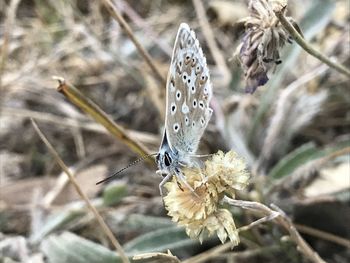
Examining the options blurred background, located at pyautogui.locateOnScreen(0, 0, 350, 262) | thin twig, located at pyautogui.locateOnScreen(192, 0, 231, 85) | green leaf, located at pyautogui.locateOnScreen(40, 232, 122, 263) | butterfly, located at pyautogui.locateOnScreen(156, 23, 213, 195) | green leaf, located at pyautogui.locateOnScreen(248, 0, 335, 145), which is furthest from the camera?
thin twig, located at pyautogui.locateOnScreen(192, 0, 231, 85)

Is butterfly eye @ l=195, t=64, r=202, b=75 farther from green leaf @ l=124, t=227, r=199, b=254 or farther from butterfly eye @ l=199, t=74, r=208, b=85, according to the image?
green leaf @ l=124, t=227, r=199, b=254

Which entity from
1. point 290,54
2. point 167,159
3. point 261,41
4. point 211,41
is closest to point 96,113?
point 167,159

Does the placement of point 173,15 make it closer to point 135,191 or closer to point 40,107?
point 40,107

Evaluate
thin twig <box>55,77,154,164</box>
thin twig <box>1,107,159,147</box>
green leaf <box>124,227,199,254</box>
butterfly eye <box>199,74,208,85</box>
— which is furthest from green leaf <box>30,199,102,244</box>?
butterfly eye <box>199,74,208,85</box>

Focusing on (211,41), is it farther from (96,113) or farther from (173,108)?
(173,108)

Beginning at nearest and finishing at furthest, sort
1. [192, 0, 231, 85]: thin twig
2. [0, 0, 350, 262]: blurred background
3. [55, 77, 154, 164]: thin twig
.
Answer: [55, 77, 154, 164]: thin twig
[0, 0, 350, 262]: blurred background
[192, 0, 231, 85]: thin twig

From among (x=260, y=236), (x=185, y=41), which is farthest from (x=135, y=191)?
(x=185, y=41)

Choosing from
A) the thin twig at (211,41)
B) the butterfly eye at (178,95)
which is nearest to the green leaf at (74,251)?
the butterfly eye at (178,95)
